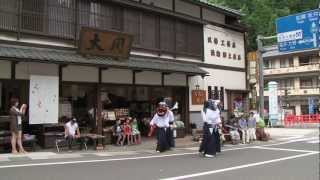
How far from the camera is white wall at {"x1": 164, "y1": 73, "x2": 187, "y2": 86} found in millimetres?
22938

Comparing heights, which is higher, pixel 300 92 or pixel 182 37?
pixel 182 37

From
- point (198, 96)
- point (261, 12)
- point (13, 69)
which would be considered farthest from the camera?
point (261, 12)

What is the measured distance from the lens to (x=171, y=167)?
40.6 ft

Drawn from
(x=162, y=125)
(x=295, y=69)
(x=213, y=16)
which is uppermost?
(x=213, y=16)

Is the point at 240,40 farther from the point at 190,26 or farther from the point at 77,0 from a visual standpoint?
the point at 77,0

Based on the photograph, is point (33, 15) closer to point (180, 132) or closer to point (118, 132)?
point (118, 132)

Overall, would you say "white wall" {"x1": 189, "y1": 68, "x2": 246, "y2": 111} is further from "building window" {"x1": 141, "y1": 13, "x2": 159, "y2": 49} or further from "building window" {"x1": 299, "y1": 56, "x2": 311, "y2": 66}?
"building window" {"x1": 299, "y1": 56, "x2": 311, "y2": 66}

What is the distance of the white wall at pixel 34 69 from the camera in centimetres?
1673

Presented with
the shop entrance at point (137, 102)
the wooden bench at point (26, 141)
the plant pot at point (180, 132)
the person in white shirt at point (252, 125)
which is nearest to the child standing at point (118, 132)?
the shop entrance at point (137, 102)

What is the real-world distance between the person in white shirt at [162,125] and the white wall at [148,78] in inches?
177

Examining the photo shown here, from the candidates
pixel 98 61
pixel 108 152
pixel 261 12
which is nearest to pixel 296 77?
pixel 261 12

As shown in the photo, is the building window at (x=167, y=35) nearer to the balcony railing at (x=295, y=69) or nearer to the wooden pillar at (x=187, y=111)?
the wooden pillar at (x=187, y=111)

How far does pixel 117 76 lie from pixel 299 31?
11.1 metres

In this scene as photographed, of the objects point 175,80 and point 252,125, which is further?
point 175,80
